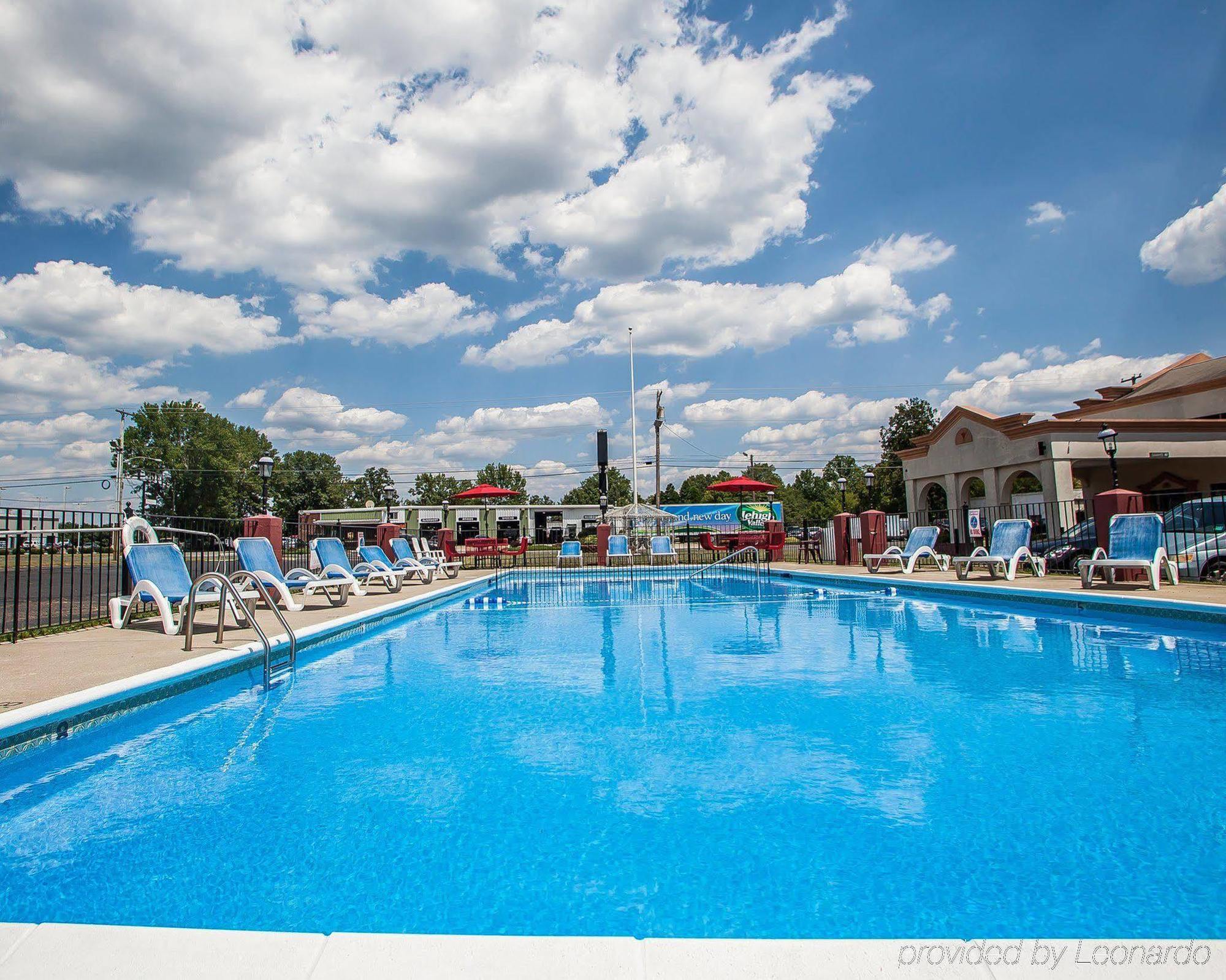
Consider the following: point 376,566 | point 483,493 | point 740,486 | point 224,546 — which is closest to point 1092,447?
point 740,486

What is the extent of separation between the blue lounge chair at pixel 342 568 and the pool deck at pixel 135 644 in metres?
0.43

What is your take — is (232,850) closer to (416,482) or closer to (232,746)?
(232,746)

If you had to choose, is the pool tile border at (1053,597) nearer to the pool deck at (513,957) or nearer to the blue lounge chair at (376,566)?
the pool deck at (513,957)

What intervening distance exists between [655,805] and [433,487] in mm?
97719

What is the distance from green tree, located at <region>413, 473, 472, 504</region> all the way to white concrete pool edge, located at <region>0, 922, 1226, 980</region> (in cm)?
9491

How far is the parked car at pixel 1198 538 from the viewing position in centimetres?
1151

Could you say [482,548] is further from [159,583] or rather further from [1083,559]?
[1083,559]

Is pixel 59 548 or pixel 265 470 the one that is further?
pixel 265 470

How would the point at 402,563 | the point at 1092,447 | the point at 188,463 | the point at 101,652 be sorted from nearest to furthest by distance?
the point at 101,652, the point at 402,563, the point at 1092,447, the point at 188,463

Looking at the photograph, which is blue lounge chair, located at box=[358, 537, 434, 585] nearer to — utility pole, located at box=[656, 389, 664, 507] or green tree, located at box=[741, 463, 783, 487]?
utility pole, located at box=[656, 389, 664, 507]

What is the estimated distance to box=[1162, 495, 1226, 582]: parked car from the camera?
37.8 ft

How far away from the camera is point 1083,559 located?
1266 centimetres

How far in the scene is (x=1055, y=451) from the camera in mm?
21828

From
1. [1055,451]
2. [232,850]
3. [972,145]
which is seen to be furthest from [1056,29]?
[232,850]
